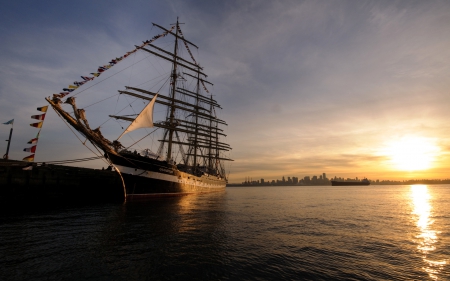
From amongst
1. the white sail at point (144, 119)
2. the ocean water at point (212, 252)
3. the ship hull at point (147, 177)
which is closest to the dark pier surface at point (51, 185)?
the ship hull at point (147, 177)

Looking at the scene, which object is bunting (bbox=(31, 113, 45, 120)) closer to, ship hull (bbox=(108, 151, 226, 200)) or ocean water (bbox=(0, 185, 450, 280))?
ocean water (bbox=(0, 185, 450, 280))

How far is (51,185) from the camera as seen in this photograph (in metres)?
23.9

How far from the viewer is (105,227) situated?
37.9 ft

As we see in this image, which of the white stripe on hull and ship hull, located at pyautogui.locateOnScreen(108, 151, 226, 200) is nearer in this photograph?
ship hull, located at pyautogui.locateOnScreen(108, 151, 226, 200)

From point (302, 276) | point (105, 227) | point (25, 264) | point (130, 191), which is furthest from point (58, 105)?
point (302, 276)

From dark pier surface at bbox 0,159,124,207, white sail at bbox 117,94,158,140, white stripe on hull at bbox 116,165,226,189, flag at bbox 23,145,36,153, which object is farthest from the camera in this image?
white sail at bbox 117,94,158,140

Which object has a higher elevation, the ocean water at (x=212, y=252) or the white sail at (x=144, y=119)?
the white sail at (x=144, y=119)

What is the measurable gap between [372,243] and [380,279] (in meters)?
4.47

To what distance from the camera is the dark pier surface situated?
65.5ft

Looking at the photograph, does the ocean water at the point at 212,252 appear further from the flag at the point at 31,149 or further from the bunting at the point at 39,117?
the bunting at the point at 39,117

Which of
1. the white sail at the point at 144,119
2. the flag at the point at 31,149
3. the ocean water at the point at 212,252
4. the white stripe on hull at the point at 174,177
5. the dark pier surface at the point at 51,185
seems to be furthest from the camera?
the white sail at the point at 144,119

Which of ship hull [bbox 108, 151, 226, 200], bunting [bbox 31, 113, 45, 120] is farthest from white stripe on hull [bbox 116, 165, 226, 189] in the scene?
bunting [bbox 31, 113, 45, 120]

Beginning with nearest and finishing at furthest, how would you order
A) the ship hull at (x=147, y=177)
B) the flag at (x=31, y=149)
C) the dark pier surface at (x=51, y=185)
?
the flag at (x=31, y=149), the dark pier surface at (x=51, y=185), the ship hull at (x=147, y=177)

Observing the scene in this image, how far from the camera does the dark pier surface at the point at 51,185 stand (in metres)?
20.0
